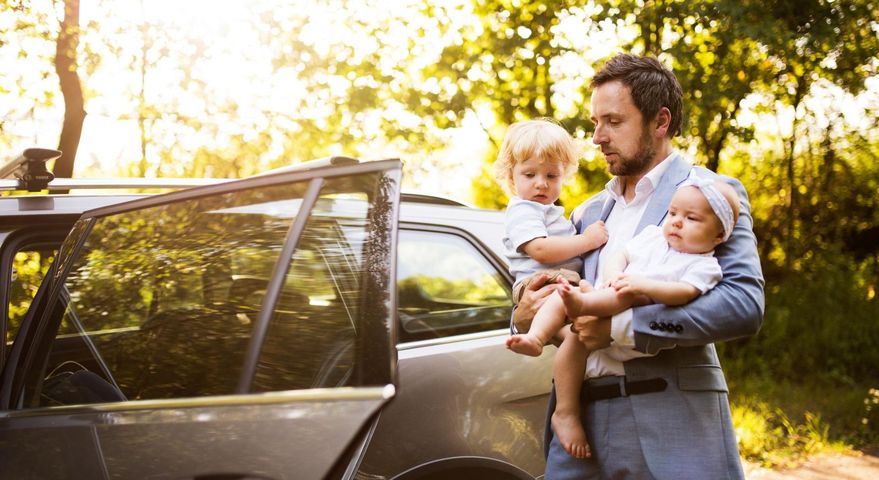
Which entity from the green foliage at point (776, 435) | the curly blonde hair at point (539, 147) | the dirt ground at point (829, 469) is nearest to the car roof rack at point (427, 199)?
the curly blonde hair at point (539, 147)

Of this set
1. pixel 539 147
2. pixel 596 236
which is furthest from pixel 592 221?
pixel 539 147

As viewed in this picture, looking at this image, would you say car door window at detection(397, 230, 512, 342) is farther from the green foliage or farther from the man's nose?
the green foliage

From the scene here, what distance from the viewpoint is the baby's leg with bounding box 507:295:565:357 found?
6.69ft

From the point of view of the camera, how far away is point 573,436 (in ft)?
6.89

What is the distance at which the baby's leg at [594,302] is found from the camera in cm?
191

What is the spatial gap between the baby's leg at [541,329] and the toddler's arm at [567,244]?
179mm

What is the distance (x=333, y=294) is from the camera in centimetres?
163

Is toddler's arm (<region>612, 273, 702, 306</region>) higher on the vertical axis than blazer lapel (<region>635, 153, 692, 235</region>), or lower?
lower

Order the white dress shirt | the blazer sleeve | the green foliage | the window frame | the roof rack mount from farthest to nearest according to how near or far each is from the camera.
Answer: the green foliage
the roof rack mount
the window frame
the white dress shirt
the blazer sleeve

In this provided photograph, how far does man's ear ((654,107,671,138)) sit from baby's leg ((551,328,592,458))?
1.96 feet

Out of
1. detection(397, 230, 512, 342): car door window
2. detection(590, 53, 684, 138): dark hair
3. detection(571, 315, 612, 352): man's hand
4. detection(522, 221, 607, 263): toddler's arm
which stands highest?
detection(590, 53, 684, 138): dark hair

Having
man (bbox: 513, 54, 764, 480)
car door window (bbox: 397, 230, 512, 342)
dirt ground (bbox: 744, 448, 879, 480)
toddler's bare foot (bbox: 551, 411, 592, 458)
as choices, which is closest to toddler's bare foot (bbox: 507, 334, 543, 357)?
man (bbox: 513, 54, 764, 480)

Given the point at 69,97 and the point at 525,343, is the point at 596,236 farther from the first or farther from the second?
the point at 69,97

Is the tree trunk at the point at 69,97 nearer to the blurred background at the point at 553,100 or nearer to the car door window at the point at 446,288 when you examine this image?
the blurred background at the point at 553,100
